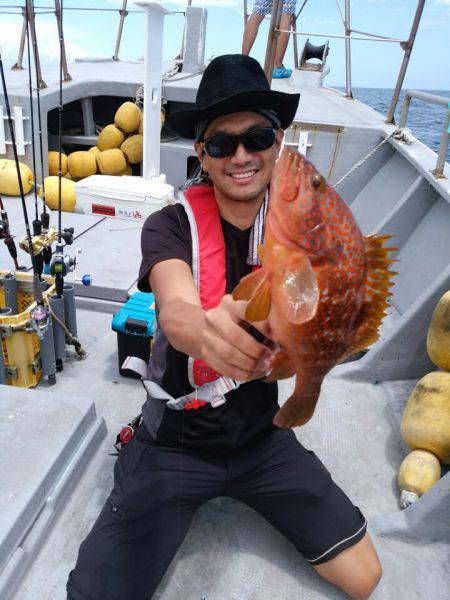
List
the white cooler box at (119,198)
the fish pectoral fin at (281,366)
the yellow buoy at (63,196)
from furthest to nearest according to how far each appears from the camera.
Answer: the yellow buoy at (63,196)
the white cooler box at (119,198)
the fish pectoral fin at (281,366)

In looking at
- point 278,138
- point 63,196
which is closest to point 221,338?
point 278,138

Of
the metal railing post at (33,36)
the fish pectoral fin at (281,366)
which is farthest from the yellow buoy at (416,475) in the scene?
the metal railing post at (33,36)

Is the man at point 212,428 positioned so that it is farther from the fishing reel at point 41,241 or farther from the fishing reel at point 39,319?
the fishing reel at point 41,241

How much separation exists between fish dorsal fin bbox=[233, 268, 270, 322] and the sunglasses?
3.15 feet

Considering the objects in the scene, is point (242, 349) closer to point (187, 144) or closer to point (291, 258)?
point (291, 258)

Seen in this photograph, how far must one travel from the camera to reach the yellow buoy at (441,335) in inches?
121

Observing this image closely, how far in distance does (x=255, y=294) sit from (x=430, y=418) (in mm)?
2238

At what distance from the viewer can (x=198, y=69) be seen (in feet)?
33.4

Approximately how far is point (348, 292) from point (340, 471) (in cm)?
200

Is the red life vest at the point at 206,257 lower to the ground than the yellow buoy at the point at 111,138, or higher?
higher

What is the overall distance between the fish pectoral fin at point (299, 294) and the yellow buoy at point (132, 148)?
776cm

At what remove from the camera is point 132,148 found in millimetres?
8219

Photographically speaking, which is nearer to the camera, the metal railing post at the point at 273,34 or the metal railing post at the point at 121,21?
the metal railing post at the point at 273,34

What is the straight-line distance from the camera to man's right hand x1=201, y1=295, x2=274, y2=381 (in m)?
1.18
